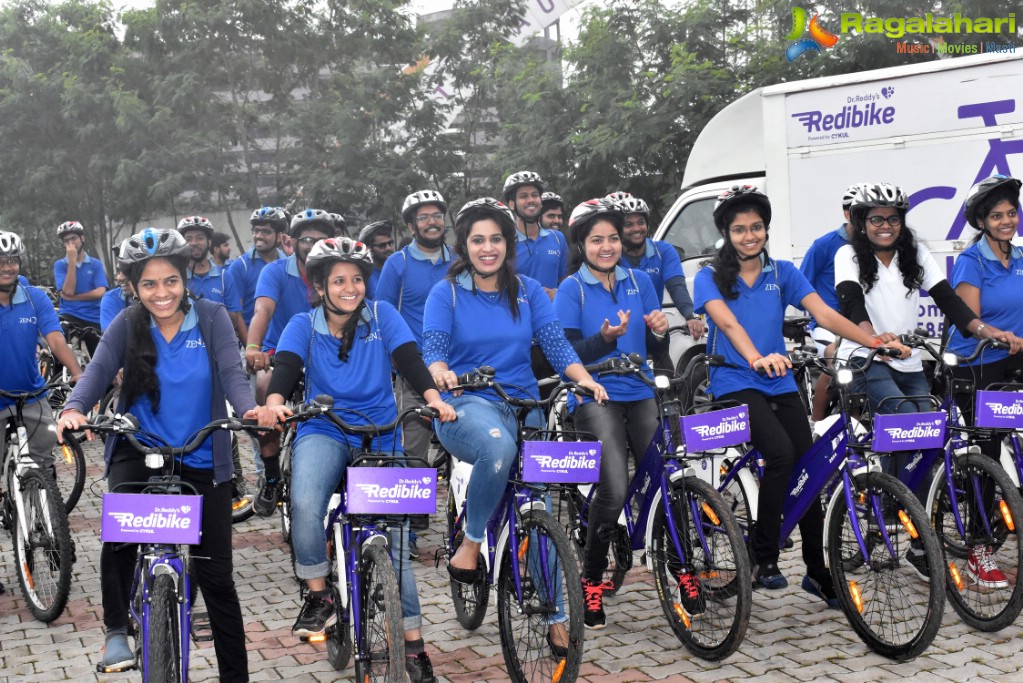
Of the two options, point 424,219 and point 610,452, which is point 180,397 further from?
point 424,219

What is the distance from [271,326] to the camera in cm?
790

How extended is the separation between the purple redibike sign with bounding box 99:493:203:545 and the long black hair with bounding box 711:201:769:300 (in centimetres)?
276

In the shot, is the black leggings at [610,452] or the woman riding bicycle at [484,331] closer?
the woman riding bicycle at [484,331]

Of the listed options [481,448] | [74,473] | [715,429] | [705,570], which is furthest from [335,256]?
[74,473]

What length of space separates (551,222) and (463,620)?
206 inches

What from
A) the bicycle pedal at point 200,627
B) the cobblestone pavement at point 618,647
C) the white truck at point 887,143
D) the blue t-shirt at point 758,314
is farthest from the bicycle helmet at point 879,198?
the bicycle pedal at point 200,627

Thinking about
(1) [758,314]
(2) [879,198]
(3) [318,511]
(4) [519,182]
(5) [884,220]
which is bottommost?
(3) [318,511]

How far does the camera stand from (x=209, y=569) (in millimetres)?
4793

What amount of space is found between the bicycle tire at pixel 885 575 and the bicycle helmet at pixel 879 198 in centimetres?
159

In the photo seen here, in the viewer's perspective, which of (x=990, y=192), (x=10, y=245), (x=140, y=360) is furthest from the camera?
(x=10, y=245)

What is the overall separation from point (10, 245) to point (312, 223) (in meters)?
1.79

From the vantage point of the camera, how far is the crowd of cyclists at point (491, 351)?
15.9ft

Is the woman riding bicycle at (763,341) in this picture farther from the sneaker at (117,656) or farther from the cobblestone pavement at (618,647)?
the sneaker at (117,656)

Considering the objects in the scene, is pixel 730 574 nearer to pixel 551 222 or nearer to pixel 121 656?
pixel 121 656
